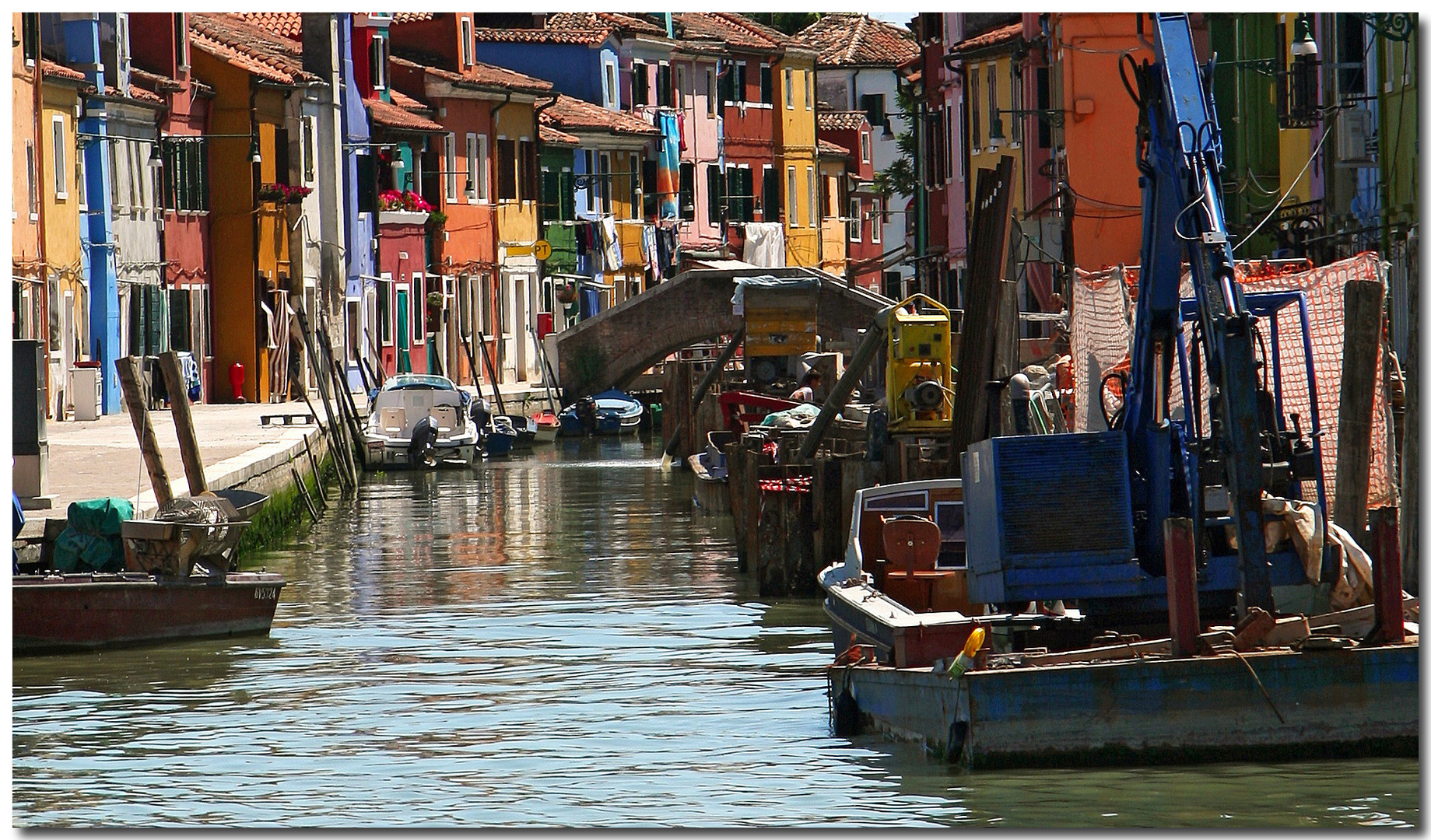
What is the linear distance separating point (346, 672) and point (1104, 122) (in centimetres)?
2010

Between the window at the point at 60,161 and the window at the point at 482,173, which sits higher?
the window at the point at 482,173

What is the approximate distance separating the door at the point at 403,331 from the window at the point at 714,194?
50.8ft

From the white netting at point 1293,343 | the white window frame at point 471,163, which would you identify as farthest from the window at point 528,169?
the white netting at point 1293,343

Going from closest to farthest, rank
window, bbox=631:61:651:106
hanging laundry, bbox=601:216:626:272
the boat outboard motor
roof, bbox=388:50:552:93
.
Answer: the boat outboard motor, roof, bbox=388:50:552:93, hanging laundry, bbox=601:216:626:272, window, bbox=631:61:651:106

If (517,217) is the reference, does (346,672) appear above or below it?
below

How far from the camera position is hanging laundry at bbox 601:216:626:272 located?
57125 millimetres

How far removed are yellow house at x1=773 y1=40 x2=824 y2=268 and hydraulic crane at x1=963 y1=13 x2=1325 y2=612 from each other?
2082 inches

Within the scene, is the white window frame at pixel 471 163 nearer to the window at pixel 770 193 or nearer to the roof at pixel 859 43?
the window at pixel 770 193

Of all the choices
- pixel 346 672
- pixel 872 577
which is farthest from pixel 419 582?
pixel 872 577

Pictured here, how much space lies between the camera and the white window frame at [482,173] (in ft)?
172

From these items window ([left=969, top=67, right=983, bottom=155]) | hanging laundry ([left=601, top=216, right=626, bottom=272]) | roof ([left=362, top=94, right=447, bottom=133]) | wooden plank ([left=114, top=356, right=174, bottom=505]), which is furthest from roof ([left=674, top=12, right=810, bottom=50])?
wooden plank ([left=114, top=356, right=174, bottom=505])

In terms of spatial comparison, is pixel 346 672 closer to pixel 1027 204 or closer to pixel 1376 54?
pixel 1376 54

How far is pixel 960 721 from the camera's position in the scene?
36.3 feet

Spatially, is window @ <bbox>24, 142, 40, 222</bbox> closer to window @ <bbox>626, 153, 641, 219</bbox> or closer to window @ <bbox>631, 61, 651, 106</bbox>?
window @ <bbox>626, 153, 641, 219</bbox>
